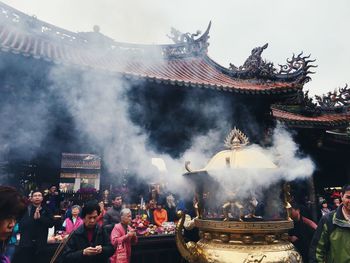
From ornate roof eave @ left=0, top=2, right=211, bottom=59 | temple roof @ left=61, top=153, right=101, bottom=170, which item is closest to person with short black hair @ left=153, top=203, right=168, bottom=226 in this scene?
ornate roof eave @ left=0, top=2, right=211, bottom=59

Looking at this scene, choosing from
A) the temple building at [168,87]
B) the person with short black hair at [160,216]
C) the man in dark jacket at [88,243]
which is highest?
the temple building at [168,87]

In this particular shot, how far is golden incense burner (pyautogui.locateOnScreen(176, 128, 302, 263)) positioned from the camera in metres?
1.99

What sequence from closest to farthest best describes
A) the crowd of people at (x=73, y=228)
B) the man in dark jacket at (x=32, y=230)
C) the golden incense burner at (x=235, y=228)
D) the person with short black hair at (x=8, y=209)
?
the person with short black hair at (x=8, y=209), the crowd of people at (x=73, y=228), the golden incense burner at (x=235, y=228), the man in dark jacket at (x=32, y=230)

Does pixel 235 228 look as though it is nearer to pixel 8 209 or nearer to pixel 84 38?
pixel 8 209

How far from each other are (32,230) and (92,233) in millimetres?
1655

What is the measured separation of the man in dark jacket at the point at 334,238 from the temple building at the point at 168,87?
10.4 ft

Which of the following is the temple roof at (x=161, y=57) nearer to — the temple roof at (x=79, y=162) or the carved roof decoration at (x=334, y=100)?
the carved roof decoration at (x=334, y=100)

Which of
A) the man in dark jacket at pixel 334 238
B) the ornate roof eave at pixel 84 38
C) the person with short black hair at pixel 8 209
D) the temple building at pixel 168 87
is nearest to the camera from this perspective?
the person with short black hair at pixel 8 209

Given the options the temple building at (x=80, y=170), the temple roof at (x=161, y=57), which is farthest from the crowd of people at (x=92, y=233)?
the temple building at (x=80, y=170)

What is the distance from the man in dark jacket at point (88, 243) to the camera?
260cm

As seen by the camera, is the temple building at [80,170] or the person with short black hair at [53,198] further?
the temple building at [80,170]

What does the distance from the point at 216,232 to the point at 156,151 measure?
4.16 metres

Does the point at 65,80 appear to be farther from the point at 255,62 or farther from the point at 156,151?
the point at 255,62

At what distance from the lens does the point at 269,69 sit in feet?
22.4
